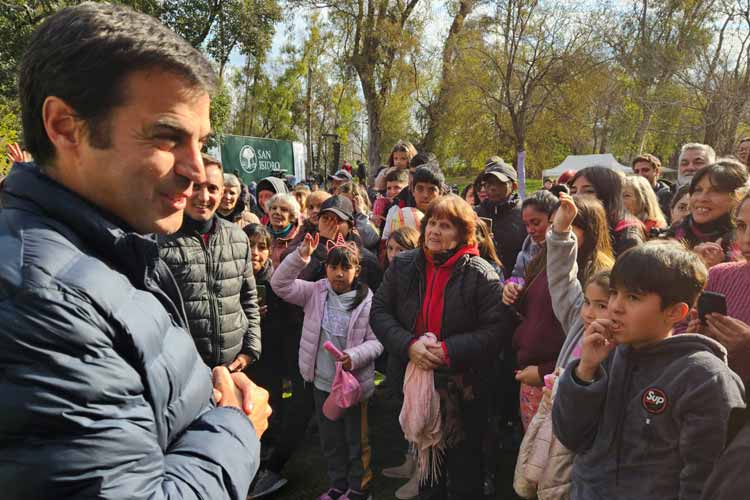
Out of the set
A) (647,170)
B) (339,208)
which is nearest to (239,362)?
(339,208)

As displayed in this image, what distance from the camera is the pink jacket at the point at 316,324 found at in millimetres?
3295

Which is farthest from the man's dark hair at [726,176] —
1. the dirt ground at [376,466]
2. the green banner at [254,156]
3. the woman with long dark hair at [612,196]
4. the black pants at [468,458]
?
the green banner at [254,156]

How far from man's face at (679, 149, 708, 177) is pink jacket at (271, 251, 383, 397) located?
3406mm

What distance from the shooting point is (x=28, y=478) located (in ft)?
2.48

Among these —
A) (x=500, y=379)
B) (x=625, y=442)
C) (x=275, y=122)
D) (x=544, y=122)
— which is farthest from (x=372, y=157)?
(x=275, y=122)

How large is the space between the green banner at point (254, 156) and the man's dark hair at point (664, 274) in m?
17.0

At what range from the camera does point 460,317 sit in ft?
9.57

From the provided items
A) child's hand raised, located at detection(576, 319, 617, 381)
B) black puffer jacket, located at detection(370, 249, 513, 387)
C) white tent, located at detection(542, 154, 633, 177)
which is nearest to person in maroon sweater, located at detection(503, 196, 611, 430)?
black puffer jacket, located at detection(370, 249, 513, 387)

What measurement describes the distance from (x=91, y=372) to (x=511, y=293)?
2.46 meters

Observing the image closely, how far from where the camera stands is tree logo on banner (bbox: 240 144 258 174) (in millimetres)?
18939

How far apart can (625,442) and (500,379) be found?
2032 millimetres

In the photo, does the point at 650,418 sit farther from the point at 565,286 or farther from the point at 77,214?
the point at 77,214

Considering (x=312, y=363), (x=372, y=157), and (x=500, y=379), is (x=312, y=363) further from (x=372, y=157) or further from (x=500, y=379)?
(x=372, y=157)

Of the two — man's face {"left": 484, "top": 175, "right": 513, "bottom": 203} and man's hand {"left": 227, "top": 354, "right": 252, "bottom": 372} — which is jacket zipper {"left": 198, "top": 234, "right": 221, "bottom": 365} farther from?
man's face {"left": 484, "top": 175, "right": 513, "bottom": 203}
